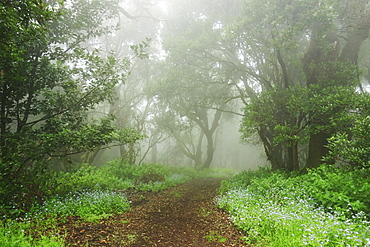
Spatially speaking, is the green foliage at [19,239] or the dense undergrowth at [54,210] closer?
the green foliage at [19,239]

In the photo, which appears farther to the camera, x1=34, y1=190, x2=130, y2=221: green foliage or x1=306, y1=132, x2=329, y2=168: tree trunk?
x1=306, y1=132, x2=329, y2=168: tree trunk

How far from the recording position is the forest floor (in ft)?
15.6

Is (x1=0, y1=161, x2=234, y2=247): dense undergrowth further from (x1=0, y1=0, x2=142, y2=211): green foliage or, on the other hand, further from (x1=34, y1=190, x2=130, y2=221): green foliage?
(x1=0, y1=0, x2=142, y2=211): green foliage

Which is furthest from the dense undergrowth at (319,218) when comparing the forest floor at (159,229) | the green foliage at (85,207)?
the green foliage at (85,207)

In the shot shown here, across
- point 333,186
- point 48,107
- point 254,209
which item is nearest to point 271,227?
point 254,209

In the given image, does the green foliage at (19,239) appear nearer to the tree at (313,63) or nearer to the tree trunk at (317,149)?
the tree at (313,63)

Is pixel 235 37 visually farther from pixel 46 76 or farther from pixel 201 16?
pixel 46 76

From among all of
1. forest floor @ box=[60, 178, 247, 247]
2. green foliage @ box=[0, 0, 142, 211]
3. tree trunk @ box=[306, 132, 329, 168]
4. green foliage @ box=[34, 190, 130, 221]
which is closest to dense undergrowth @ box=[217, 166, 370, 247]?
forest floor @ box=[60, 178, 247, 247]

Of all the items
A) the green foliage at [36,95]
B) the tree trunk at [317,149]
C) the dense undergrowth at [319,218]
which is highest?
the green foliage at [36,95]

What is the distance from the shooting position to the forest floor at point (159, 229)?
4.74m

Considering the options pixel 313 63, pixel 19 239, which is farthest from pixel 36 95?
pixel 313 63

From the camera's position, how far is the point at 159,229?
579 cm

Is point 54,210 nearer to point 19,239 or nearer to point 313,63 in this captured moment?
point 19,239

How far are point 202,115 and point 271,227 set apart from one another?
64.8ft
